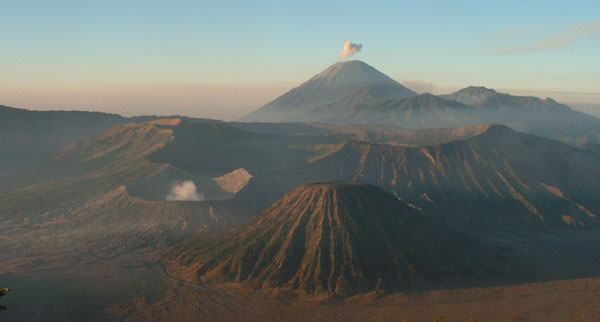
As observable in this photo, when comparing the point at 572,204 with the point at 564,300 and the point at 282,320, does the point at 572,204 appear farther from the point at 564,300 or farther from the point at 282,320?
the point at 282,320

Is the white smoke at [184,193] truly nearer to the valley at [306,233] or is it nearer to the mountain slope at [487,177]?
the valley at [306,233]

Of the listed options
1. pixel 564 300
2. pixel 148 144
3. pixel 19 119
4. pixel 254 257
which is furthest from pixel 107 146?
pixel 564 300

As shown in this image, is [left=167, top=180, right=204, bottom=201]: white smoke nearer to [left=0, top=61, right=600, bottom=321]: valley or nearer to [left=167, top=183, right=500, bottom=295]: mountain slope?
[left=0, top=61, right=600, bottom=321]: valley

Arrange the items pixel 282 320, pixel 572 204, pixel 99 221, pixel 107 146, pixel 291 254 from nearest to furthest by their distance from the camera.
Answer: pixel 282 320, pixel 291 254, pixel 99 221, pixel 572 204, pixel 107 146

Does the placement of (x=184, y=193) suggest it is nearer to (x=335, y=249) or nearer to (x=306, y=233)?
(x=306, y=233)

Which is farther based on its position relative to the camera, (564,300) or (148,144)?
(148,144)

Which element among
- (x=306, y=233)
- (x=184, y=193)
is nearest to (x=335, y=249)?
(x=306, y=233)
